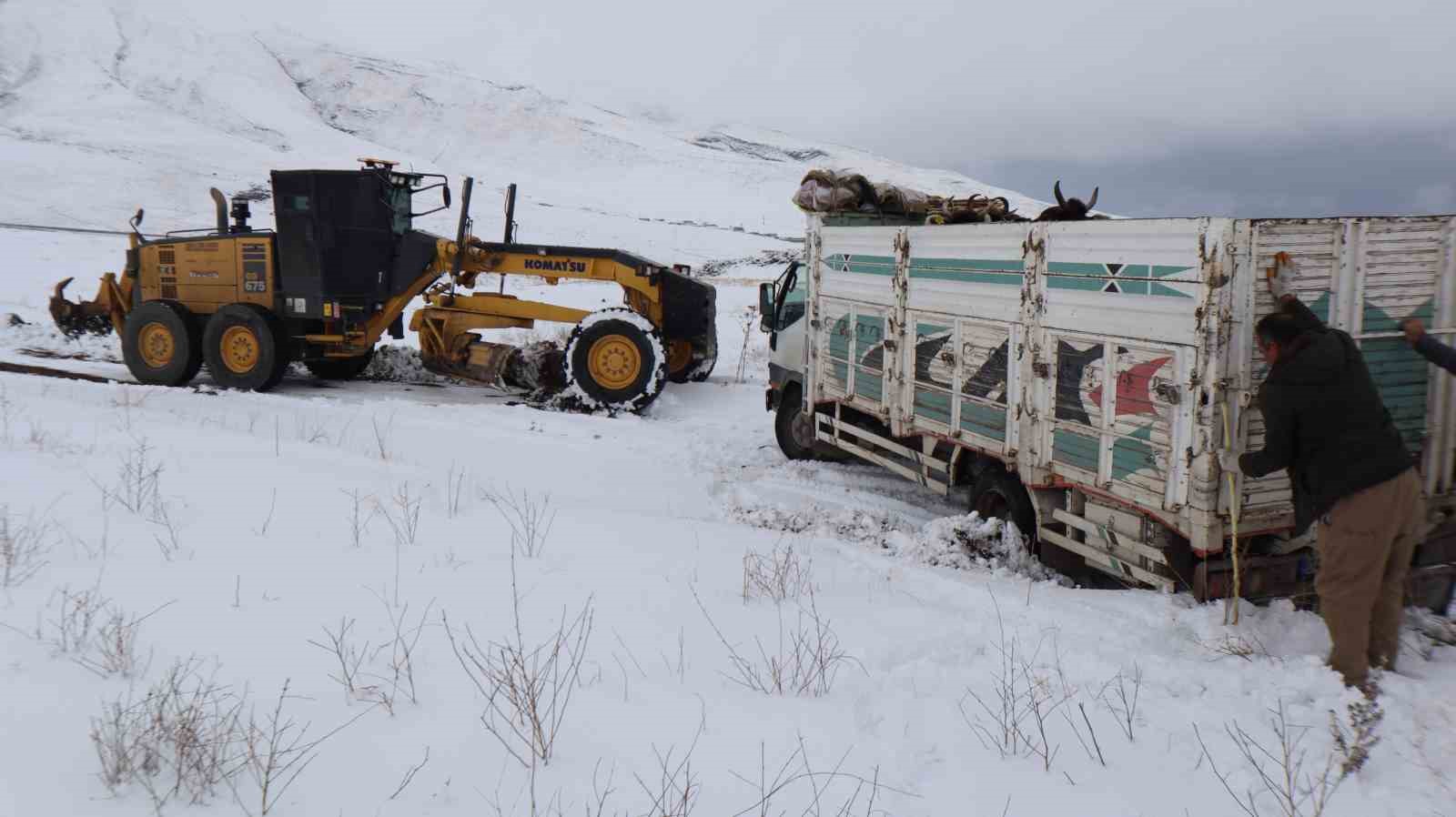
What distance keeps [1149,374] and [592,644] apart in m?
3.32

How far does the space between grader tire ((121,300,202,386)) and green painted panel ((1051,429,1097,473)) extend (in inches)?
426

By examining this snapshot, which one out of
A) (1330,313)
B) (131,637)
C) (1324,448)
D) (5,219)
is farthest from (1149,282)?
(5,219)

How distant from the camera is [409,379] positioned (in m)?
14.1

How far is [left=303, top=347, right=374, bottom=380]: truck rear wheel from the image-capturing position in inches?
538

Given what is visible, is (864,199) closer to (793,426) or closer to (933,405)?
(793,426)

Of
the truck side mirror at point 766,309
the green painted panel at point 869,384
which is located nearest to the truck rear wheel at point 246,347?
the truck side mirror at point 766,309

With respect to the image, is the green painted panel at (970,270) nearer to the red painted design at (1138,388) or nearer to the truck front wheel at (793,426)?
the red painted design at (1138,388)

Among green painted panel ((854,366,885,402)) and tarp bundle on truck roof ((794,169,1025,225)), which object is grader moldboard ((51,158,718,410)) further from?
green painted panel ((854,366,885,402))

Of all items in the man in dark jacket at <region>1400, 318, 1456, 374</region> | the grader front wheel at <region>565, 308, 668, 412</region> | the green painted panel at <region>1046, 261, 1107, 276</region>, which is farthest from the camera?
the grader front wheel at <region>565, 308, 668, 412</region>

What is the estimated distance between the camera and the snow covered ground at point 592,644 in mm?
3271

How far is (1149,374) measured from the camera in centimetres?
531

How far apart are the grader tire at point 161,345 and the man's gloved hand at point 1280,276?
12033 mm

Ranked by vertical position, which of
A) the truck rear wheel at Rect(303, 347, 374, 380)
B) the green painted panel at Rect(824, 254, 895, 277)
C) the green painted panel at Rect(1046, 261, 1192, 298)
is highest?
the green painted panel at Rect(824, 254, 895, 277)

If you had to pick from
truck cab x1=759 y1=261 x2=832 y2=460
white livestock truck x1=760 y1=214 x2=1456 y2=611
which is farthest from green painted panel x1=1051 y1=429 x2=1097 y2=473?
truck cab x1=759 y1=261 x2=832 y2=460
